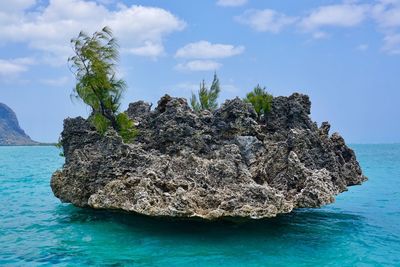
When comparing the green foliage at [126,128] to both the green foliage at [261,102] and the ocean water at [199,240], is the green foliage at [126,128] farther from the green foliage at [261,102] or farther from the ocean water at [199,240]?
the green foliage at [261,102]

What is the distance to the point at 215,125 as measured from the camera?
16281 mm

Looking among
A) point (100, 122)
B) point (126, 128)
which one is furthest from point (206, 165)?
point (100, 122)

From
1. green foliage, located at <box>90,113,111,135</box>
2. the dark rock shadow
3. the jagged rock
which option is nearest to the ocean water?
the dark rock shadow

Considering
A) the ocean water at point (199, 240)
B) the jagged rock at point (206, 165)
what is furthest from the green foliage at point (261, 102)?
the ocean water at point (199, 240)

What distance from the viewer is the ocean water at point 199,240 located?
38.7 ft

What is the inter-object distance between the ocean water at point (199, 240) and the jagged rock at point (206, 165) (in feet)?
3.95

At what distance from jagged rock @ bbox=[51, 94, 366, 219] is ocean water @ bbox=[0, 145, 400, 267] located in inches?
47.4

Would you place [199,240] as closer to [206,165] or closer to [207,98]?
[206,165]

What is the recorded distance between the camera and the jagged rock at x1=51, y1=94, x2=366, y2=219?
498 inches

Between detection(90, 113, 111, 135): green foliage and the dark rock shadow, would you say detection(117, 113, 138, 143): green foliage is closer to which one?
detection(90, 113, 111, 135): green foliage

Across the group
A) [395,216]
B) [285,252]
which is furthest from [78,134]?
[395,216]

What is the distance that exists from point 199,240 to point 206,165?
2.58 meters

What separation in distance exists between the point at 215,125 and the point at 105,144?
4.48 m

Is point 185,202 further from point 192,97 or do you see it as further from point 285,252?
point 192,97
